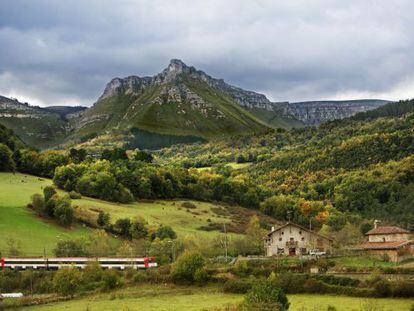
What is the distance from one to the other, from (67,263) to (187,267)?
2121cm

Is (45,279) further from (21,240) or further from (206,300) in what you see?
(206,300)

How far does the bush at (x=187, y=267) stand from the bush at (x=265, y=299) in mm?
30795

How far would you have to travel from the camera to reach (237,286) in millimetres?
70312

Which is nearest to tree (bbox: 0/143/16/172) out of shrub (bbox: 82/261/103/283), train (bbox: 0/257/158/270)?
train (bbox: 0/257/158/270)

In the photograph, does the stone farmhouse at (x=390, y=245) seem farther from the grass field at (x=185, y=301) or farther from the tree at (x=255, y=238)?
the tree at (x=255, y=238)

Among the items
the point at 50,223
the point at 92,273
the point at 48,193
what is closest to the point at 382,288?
the point at 92,273

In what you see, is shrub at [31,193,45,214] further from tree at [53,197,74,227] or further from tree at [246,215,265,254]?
tree at [246,215,265,254]

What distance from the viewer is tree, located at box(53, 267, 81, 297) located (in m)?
76.6

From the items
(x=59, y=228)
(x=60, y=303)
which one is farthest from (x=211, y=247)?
(x=60, y=303)

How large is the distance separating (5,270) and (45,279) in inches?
251

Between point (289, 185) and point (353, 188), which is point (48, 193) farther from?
point (289, 185)

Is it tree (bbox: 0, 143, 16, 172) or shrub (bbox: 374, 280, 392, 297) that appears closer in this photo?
shrub (bbox: 374, 280, 392, 297)

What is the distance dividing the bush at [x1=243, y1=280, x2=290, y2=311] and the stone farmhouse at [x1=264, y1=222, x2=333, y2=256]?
188 feet

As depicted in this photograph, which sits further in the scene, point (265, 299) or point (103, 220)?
point (103, 220)
